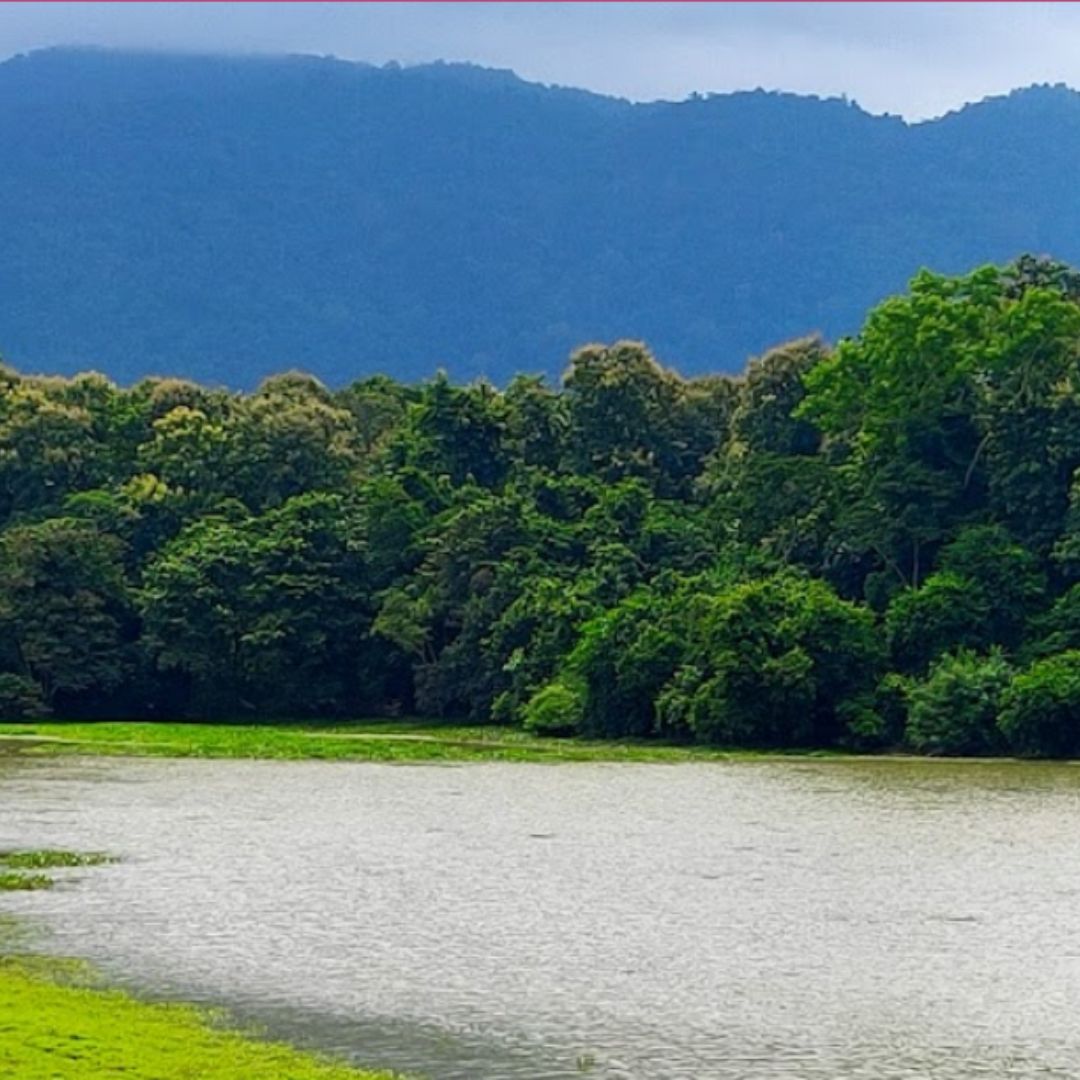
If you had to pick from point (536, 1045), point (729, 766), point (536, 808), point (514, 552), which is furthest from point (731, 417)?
point (536, 1045)

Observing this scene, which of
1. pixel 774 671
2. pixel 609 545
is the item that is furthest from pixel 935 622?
pixel 609 545

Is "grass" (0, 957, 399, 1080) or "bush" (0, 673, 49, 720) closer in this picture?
"grass" (0, 957, 399, 1080)

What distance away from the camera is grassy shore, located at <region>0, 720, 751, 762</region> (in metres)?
55.8

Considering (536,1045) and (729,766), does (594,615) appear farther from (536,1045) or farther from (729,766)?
(536,1045)

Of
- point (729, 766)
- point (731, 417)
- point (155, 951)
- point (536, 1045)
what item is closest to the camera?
point (536, 1045)

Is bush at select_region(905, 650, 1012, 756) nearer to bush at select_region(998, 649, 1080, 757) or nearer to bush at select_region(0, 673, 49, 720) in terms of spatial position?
bush at select_region(998, 649, 1080, 757)

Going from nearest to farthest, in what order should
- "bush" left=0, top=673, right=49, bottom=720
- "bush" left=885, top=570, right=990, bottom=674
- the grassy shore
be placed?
the grassy shore
"bush" left=885, top=570, right=990, bottom=674
"bush" left=0, top=673, right=49, bottom=720

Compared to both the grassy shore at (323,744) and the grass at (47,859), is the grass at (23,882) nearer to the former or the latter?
the grass at (47,859)

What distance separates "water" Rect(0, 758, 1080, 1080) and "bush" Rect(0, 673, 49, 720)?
29.5 meters

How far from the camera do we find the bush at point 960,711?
56250 mm

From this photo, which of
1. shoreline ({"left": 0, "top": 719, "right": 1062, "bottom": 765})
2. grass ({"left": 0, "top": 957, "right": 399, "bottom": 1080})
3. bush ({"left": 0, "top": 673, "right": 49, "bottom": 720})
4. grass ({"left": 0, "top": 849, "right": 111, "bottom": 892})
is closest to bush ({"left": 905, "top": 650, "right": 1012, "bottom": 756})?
shoreline ({"left": 0, "top": 719, "right": 1062, "bottom": 765})

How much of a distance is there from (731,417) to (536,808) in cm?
4708

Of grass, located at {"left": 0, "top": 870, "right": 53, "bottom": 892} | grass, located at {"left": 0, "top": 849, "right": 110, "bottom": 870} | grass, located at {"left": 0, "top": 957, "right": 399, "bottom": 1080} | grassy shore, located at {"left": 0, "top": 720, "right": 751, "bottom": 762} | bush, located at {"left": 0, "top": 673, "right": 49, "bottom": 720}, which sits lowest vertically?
grass, located at {"left": 0, "top": 957, "right": 399, "bottom": 1080}

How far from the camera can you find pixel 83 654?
74.9 meters
